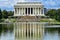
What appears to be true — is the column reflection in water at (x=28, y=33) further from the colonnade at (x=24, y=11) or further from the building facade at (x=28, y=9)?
the colonnade at (x=24, y=11)

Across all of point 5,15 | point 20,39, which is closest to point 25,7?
point 5,15

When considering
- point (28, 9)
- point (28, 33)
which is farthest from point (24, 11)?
point (28, 33)

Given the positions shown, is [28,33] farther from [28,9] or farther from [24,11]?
[24,11]

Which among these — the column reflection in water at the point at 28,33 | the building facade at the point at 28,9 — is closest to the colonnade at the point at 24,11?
the building facade at the point at 28,9

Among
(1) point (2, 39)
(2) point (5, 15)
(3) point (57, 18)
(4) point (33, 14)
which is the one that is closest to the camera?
(1) point (2, 39)

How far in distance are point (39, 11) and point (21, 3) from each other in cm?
824

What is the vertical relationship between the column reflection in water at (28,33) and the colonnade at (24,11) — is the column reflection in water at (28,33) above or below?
above

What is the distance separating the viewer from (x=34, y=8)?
10475 cm

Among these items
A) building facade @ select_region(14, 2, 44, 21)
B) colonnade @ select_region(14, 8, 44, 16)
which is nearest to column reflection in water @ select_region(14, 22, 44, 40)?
building facade @ select_region(14, 2, 44, 21)

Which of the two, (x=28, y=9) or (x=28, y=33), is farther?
(x=28, y=9)

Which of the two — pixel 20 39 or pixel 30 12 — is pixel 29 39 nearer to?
pixel 20 39

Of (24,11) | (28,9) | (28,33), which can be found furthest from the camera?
(24,11)

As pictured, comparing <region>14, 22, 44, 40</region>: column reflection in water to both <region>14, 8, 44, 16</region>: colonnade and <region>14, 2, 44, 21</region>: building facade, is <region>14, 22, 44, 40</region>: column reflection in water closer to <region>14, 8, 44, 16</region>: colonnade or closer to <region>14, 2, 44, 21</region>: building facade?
<region>14, 2, 44, 21</region>: building facade

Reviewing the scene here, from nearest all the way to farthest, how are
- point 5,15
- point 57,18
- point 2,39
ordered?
point 2,39
point 57,18
point 5,15
